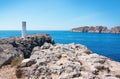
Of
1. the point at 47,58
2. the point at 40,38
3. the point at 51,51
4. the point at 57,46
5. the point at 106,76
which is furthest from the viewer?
the point at 40,38

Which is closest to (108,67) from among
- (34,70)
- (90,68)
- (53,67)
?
(90,68)

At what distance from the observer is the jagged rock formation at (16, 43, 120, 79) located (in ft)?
41.2

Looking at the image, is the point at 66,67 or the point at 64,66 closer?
the point at 66,67

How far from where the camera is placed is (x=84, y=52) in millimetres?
16344

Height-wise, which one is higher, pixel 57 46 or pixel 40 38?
pixel 57 46

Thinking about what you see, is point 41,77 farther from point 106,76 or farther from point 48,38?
point 48,38

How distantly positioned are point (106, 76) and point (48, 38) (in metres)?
81.7

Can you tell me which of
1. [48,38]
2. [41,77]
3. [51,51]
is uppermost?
[51,51]

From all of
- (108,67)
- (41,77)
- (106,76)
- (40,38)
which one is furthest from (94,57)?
(40,38)

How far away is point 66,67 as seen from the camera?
12930 mm

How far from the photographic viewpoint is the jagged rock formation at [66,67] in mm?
12555

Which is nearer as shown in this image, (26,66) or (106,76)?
(106,76)

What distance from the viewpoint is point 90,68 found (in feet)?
42.9

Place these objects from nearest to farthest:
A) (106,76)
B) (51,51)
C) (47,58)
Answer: (106,76), (47,58), (51,51)
